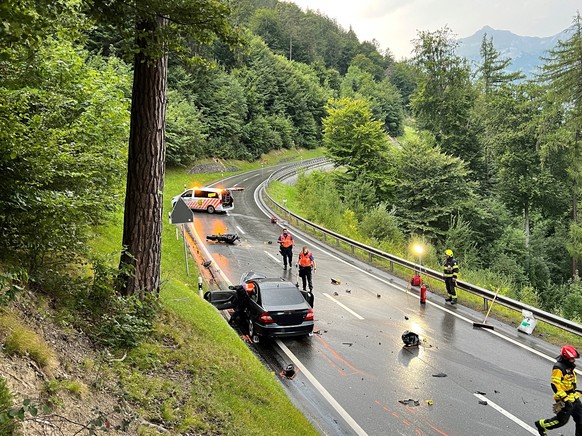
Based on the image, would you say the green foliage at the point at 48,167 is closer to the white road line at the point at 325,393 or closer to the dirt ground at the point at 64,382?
the dirt ground at the point at 64,382

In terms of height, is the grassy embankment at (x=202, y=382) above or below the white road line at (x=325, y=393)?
above

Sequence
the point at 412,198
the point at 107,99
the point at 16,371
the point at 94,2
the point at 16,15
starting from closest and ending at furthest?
the point at 16,15 → the point at 16,371 → the point at 94,2 → the point at 107,99 → the point at 412,198

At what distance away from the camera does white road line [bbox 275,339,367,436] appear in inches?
296

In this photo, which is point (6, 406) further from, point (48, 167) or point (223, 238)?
point (223, 238)

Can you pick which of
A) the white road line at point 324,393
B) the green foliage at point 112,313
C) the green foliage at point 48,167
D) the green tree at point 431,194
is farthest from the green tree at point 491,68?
the green foliage at point 112,313

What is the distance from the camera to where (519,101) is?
132 feet

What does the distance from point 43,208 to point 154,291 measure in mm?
2433

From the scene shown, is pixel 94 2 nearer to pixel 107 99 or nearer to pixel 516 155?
pixel 107 99

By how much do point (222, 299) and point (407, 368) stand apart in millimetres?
5305

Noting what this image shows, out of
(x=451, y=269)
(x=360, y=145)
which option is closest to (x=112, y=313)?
(x=451, y=269)

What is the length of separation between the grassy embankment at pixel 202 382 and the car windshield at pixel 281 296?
1.51m

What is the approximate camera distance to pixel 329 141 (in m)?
41.1

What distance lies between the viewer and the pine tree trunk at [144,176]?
7.06 m

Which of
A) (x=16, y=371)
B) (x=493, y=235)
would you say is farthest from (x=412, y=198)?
(x=16, y=371)
